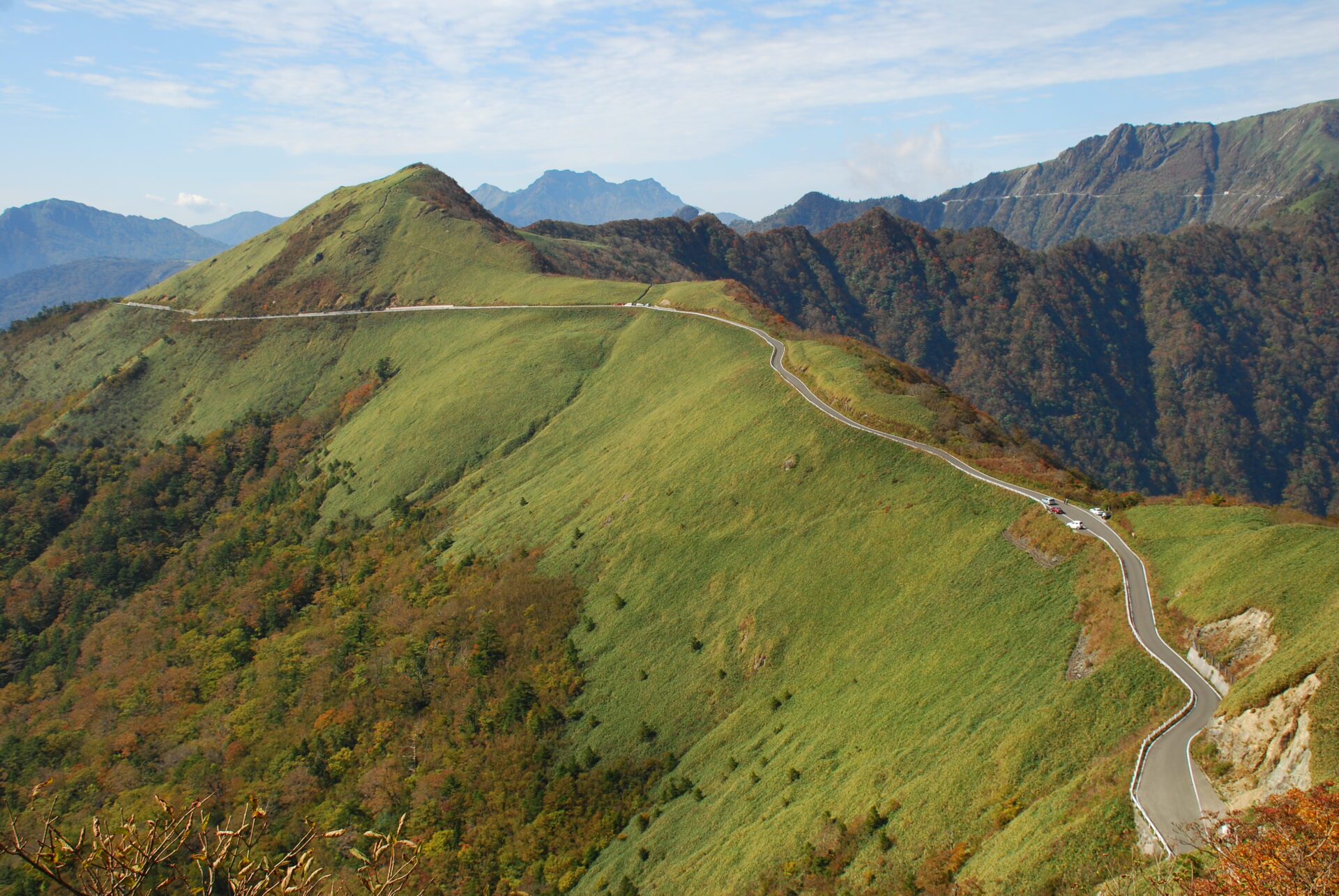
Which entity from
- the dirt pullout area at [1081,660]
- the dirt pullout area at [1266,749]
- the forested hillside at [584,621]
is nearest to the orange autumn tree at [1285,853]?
the dirt pullout area at [1266,749]

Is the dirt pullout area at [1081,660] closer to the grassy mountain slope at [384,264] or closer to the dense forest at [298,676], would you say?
the dense forest at [298,676]

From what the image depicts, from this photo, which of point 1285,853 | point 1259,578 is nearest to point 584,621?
point 1259,578

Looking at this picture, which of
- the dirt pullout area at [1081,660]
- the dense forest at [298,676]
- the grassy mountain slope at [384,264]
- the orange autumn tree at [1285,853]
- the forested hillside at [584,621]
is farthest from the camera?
the grassy mountain slope at [384,264]

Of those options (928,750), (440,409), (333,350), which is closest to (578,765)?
(928,750)

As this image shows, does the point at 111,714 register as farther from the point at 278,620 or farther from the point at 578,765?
the point at 578,765

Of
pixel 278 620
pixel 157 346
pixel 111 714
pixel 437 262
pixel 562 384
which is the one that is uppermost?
pixel 437 262

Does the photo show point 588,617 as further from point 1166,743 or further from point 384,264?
point 384,264
